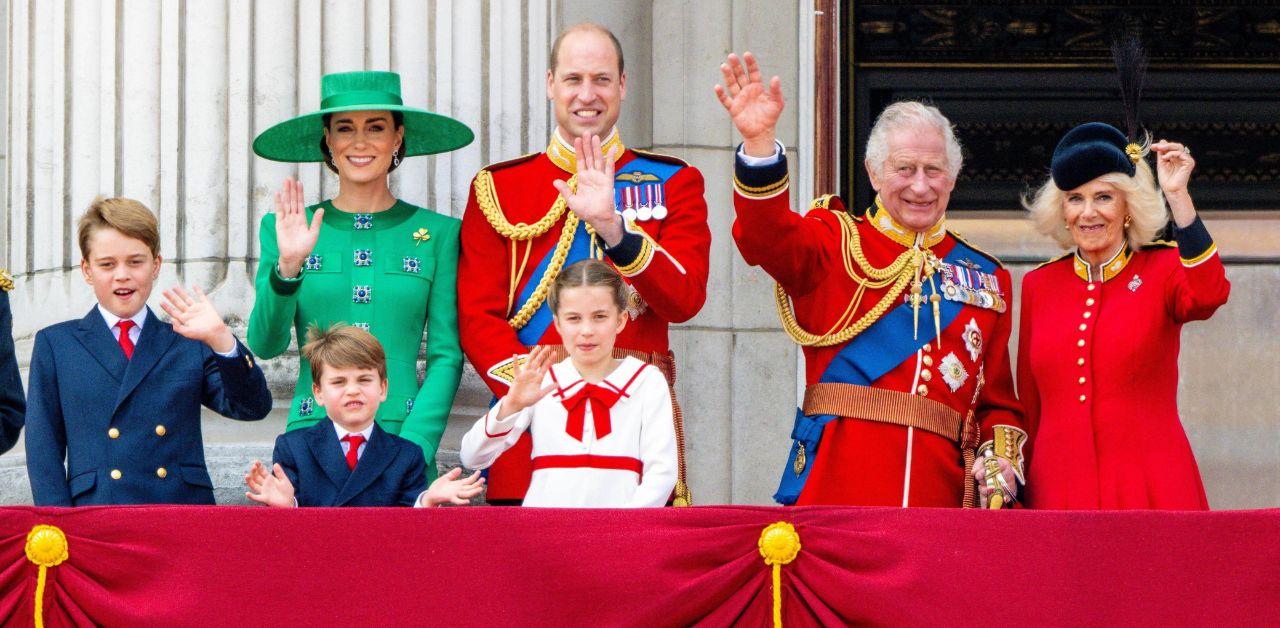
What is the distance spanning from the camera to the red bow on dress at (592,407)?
4.40 metres

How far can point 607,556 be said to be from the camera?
377 centimetres

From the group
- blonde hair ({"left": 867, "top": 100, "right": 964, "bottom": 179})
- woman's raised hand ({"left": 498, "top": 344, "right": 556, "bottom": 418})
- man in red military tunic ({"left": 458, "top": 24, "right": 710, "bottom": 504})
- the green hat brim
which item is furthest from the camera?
the green hat brim

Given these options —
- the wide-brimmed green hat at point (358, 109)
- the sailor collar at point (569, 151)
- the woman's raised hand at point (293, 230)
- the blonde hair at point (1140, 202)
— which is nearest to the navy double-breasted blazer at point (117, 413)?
the woman's raised hand at point (293, 230)

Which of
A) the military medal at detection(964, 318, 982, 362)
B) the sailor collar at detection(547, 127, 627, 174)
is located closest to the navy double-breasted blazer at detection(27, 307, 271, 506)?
the sailor collar at detection(547, 127, 627, 174)

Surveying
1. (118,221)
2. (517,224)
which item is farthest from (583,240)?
(118,221)

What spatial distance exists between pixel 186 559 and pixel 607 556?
769 millimetres

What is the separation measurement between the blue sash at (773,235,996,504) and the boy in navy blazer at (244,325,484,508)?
2.76ft

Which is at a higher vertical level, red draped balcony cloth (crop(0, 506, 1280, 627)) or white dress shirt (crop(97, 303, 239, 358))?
white dress shirt (crop(97, 303, 239, 358))

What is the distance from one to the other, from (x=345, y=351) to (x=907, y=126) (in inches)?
55.3

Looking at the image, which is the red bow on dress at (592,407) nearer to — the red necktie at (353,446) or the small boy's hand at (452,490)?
the small boy's hand at (452,490)

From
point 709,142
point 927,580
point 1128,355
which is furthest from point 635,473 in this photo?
point 709,142

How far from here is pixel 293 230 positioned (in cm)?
469

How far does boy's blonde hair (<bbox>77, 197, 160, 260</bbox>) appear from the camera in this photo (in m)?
4.54

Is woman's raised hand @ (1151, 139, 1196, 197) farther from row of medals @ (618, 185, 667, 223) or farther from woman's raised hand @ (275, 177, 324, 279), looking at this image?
woman's raised hand @ (275, 177, 324, 279)
